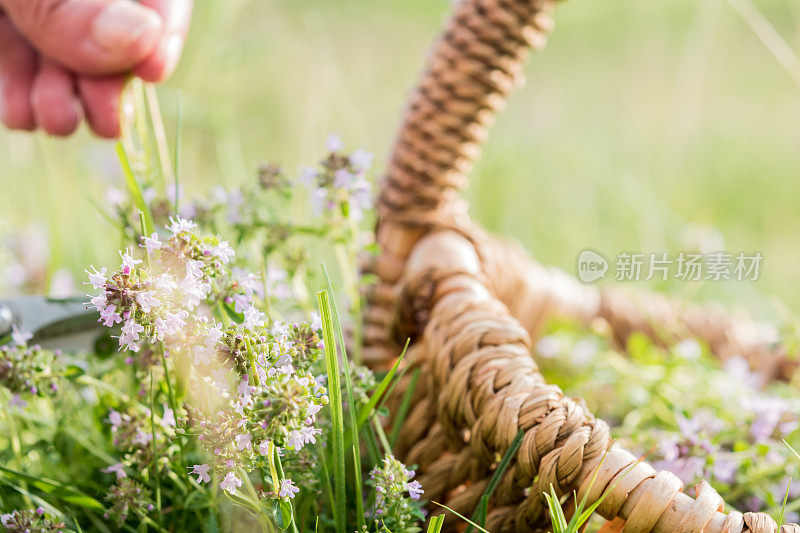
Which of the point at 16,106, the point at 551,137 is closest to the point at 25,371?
the point at 16,106

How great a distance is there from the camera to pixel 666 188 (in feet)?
6.65

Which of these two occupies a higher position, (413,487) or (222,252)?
→ (222,252)

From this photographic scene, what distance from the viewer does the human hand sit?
69 centimetres

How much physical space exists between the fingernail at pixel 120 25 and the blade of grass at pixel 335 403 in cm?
41

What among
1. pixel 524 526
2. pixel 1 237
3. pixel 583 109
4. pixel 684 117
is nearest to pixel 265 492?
pixel 524 526

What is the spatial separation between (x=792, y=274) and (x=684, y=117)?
1.99 feet

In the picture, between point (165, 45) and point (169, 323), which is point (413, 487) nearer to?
point (169, 323)

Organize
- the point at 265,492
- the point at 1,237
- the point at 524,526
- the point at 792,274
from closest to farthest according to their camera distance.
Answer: the point at 265,492
the point at 524,526
the point at 1,237
the point at 792,274

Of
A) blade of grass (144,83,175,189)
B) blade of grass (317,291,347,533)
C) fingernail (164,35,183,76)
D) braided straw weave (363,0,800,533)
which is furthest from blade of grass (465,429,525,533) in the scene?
fingernail (164,35,183,76)

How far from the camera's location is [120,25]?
Result: 26.9 inches

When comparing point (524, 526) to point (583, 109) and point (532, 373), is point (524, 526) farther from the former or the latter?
point (583, 109)

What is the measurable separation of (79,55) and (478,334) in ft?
1.70

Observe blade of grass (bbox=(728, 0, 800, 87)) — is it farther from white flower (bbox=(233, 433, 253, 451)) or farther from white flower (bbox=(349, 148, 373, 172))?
white flower (bbox=(233, 433, 253, 451))

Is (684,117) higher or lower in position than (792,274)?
higher
